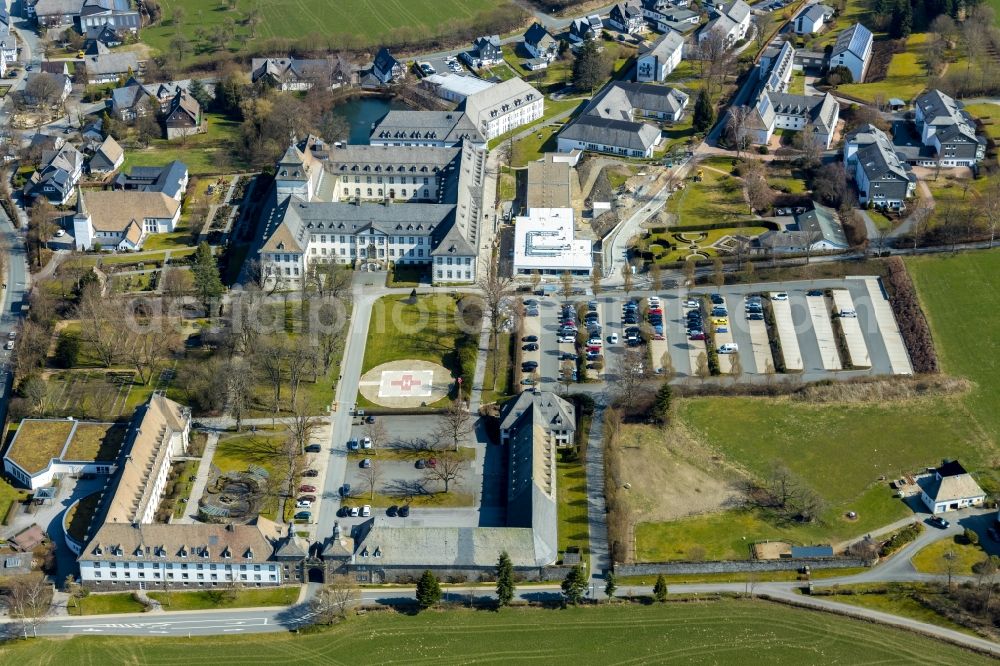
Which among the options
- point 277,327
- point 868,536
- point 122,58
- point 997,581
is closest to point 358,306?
point 277,327

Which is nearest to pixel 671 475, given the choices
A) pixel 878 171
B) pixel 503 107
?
pixel 878 171

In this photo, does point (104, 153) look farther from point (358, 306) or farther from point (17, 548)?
point (17, 548)

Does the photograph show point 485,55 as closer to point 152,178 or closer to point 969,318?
point 152,178

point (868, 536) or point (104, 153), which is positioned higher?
point (104, 153)

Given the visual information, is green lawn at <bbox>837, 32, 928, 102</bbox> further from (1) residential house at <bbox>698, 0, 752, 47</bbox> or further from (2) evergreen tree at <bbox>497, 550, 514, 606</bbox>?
(2) evergreen tree at <bbox>497, 550, 514, 606</bbox>

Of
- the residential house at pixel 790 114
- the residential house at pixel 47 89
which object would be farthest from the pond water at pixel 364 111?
the residential house at pixel 790 114

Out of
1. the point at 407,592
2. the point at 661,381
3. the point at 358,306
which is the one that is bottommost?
the point at 407,592

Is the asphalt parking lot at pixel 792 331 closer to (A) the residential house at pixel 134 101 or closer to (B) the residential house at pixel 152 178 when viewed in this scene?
(B) the residential house at pixel 152 178
